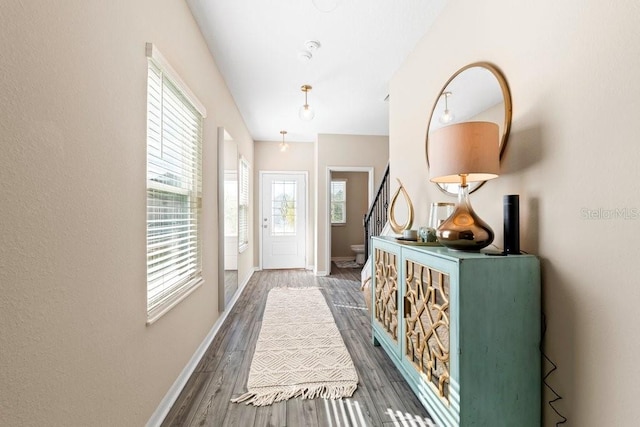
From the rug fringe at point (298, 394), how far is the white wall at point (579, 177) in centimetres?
107

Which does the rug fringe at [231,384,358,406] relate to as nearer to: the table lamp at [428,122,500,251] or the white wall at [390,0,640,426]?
the white wall at [390,0,640,426]

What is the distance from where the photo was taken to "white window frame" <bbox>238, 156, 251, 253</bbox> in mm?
4336

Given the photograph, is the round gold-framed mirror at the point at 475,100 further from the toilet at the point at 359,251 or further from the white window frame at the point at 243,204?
the toilet at the point at 359,251

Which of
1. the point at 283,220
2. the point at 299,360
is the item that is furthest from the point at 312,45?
the point at 283,220

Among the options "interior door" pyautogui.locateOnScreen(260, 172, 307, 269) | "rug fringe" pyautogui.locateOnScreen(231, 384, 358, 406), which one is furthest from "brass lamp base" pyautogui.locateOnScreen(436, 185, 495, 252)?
"interior door" pyautogui.locateOnScreen(260, 172, 307, 269)

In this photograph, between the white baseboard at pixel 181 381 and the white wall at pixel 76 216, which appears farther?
the white baseboard at pixel 181 381

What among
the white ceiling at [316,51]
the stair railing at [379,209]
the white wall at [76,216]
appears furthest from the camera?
the stair railing at [379,209]

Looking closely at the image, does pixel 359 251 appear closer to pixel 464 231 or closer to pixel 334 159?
pixel 334 159

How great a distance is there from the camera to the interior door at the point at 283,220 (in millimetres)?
5676

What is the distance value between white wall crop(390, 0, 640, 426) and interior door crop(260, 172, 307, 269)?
441 cm

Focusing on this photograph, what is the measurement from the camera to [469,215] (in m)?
1.44

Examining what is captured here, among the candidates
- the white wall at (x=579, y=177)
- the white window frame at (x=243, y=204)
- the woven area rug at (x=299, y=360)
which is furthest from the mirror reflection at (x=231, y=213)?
the white wall at (x=579, y=177)

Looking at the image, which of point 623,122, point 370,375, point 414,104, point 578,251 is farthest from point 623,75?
point 370,375

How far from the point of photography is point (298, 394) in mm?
1780
